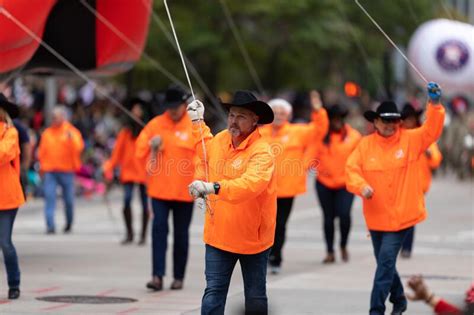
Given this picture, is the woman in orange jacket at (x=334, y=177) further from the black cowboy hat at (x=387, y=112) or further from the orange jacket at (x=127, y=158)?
the black cowboy hat at (x=387, y=112)

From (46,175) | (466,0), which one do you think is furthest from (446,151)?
(466,0)

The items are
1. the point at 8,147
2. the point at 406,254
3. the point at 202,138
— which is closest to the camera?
the point at 202,138

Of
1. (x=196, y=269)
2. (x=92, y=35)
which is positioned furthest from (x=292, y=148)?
(x=92, y=35)

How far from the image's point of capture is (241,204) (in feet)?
29.8

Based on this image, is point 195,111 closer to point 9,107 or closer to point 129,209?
point 9,107

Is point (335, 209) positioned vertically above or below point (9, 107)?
below

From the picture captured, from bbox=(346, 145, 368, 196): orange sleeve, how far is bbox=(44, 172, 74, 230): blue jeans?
915 centimetres

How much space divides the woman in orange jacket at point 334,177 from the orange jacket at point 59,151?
4844 mm

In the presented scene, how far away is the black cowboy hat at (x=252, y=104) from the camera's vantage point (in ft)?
29.6

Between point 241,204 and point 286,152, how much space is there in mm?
5824

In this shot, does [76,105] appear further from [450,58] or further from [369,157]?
[369,157]

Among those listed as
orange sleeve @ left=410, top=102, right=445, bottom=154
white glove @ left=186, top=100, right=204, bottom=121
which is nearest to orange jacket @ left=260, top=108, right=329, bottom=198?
orange sleeve @ left=410, top=102, right=445, bottom=154

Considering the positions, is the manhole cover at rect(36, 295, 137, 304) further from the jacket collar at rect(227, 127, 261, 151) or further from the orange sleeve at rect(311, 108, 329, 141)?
the orange sleeve at rect(311, 108, 329, 141)

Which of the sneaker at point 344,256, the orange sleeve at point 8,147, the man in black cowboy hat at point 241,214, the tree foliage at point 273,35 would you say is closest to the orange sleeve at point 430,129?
the man in black cowboy hat at point 241,214
